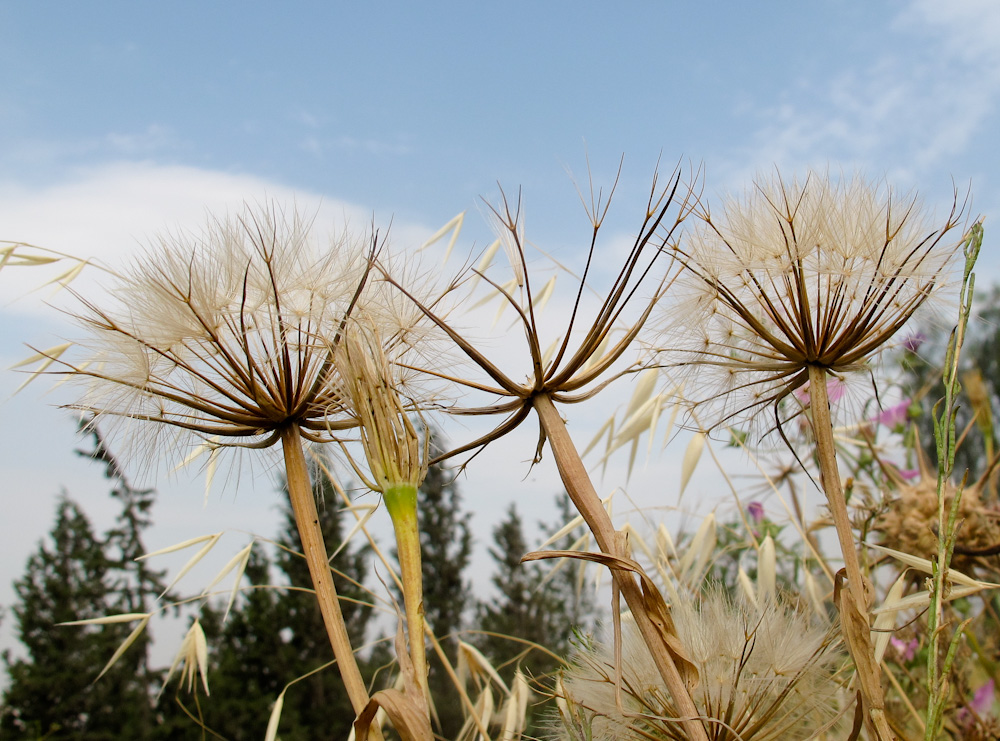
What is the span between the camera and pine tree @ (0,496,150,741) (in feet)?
65.0

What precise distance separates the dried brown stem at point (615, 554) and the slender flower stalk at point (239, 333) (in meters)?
0.37

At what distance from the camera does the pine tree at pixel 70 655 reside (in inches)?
779

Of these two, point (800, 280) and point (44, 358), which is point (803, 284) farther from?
point (44, 358)

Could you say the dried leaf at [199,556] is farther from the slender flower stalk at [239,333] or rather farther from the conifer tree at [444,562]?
the conifer tree at [444,562]

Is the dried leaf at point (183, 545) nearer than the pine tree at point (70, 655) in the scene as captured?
Yes

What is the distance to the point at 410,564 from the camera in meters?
1.08

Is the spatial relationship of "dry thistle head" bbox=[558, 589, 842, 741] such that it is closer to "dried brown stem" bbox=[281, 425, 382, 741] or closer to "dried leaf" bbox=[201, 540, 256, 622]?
"dried brown stem" bbox=[281, 425, 382, 741]

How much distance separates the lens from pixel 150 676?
66.9 ft

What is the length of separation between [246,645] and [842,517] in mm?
24252

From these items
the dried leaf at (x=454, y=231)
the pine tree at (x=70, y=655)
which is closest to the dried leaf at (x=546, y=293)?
the dried leaf at (x=454, y=231)

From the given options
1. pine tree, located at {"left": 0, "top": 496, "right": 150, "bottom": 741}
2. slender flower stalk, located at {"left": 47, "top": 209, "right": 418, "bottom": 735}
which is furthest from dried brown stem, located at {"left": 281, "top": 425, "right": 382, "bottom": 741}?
pine tree, located at {"left": 0, "top": 496, "right": 150, "bottom": 741}

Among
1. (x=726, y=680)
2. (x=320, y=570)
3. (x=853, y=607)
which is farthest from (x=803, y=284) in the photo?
(x=320, y=570)

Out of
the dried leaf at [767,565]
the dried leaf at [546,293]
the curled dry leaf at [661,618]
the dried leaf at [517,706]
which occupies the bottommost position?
the dried leaf at [517,706]

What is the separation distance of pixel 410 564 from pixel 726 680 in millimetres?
641
